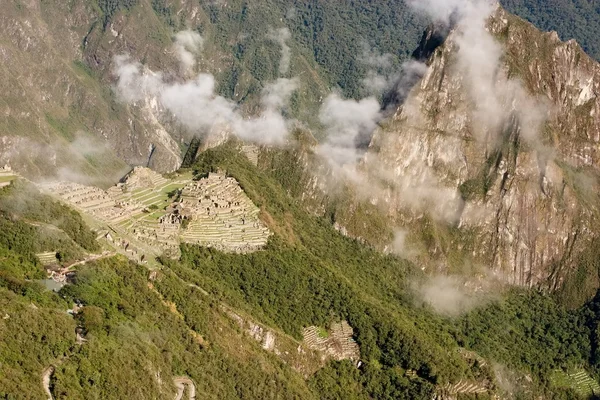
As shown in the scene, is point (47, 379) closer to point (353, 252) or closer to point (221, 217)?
point (221, 217)

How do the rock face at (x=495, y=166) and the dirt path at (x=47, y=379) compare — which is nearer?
the dirt path at (x=47, y=379)

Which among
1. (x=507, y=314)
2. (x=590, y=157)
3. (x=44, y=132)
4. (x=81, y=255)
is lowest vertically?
(x=44, y=132)

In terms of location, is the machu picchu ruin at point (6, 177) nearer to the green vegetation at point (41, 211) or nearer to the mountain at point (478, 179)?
the green vegetation at point (41, 211)

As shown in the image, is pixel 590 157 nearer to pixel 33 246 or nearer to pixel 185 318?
pixel 185 318

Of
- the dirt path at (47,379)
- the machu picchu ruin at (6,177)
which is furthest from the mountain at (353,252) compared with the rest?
the machu picchu ruin at (6,177)

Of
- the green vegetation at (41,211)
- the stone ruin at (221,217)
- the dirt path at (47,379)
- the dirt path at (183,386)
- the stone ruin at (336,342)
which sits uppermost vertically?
the dirt path at (47,379)

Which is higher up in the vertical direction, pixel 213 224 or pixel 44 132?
pixel 213 224

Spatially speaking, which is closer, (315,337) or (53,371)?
(53,371)

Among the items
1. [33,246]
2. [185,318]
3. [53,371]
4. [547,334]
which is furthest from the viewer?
[547,334]

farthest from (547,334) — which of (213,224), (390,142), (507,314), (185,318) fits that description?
(185,318)
